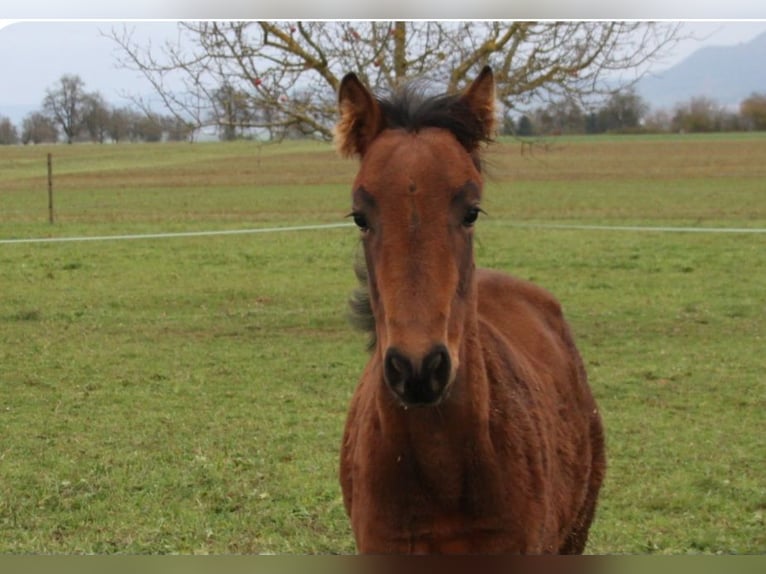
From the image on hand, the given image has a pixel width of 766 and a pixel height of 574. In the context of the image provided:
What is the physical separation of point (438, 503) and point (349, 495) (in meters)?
0.59

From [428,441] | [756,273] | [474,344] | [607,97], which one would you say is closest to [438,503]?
[428,441]

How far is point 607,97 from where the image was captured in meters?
5.49

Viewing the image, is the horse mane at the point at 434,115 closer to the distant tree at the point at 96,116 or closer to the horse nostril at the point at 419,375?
the horse nostril at the point at 419,375

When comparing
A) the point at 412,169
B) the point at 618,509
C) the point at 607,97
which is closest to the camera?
the point at 412,169

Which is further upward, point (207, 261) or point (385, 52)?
point (385, 52)

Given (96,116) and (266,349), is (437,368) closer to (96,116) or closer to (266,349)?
(96,116)

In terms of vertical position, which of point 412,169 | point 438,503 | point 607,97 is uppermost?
point 607,97

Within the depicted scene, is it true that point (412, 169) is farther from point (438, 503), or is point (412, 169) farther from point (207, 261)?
point (207, 261)

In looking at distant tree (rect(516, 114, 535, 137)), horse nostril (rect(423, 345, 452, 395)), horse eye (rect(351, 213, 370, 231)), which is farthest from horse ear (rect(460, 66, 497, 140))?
distant tree (rect(516, 114, 535, 137))

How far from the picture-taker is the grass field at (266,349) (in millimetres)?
4535

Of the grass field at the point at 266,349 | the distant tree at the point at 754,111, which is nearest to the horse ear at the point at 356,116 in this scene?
the grass field at the point at 266,349

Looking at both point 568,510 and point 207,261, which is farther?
point 207,261

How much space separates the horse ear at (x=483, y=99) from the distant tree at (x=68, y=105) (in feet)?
10.7

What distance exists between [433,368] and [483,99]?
33.2 inches
